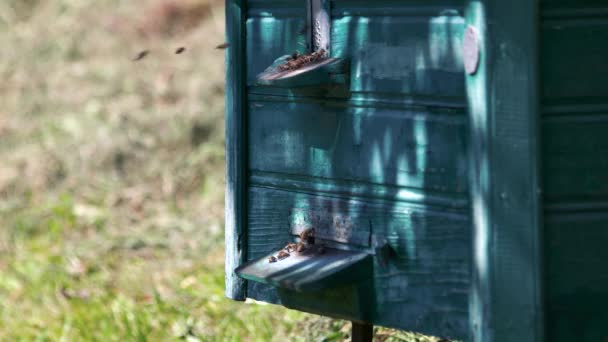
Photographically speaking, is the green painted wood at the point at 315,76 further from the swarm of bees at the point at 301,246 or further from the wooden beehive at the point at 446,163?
the swarm of bees at the point at 301,246

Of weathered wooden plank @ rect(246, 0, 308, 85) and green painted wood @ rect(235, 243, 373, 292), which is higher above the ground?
weathered wooden plank @ rect(246, 0, 308, 85)

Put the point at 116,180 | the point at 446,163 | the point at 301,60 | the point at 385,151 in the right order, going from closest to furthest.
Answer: the point at 446,163, the point at 385,151, the point at 301,60, the point at 116,180

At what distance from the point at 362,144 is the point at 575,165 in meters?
0.54

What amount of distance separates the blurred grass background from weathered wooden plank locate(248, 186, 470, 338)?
1.02 metres

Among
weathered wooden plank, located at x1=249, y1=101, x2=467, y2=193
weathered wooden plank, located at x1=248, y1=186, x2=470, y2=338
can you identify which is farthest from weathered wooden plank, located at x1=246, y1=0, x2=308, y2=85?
weathered wooden plank, located at x1=248, y1=186, x2=470, y2=338

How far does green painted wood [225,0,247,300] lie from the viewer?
304 centimetres

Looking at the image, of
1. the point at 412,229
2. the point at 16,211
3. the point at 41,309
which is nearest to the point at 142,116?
the point at 16,211

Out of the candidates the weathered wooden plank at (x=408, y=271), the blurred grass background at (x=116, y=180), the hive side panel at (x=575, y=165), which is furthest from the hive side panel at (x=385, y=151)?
the blurred grass background at (x=116, y=180)

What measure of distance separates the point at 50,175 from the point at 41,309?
Result: 1.70 m

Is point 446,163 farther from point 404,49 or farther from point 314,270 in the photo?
point 314,270

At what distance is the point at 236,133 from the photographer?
3.05 metres

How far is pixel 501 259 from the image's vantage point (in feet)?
7.83

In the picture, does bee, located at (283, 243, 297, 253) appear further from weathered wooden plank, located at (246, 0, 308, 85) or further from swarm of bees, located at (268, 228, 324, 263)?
weathered wooden plank, located at (246, 0, 308, 85)

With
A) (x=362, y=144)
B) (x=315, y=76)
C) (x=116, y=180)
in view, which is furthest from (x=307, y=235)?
(x=116, y=180)
